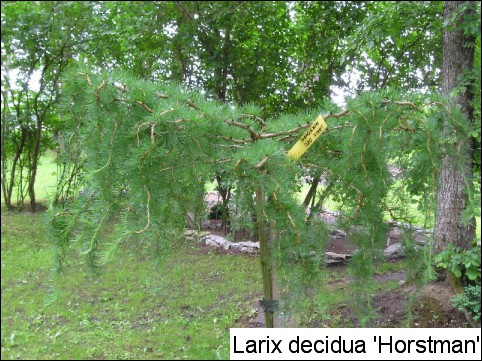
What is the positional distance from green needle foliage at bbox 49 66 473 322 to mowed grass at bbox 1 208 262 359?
0.88 ft

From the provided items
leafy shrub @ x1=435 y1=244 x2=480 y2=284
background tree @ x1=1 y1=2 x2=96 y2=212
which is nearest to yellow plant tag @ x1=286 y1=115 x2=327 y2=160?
leafy shrub @ x1=435 y1=244 x2=480 y2=284

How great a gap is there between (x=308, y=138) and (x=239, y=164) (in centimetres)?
13

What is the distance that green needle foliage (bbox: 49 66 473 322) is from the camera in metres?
0.63

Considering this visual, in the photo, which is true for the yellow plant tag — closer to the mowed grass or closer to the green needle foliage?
the green needle foliage

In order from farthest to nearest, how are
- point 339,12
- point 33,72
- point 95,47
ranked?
point 33,72, point 95,47, point 339,12

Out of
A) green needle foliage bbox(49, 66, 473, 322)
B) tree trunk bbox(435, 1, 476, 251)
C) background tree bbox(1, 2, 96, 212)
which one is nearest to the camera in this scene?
green needle foliage bbox(49, 66, 473, 322)

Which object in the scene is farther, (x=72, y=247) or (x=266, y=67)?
(x=266, y=67)

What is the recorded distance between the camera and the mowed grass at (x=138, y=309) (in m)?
1.10

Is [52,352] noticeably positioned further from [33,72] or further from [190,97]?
[33,72]

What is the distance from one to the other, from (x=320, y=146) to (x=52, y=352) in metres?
0.83

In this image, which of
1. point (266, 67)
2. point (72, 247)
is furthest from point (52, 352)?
point (266, 67)

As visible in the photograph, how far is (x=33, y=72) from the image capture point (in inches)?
91.4

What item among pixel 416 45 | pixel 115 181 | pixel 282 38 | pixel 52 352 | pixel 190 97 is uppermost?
pixel 282 38
